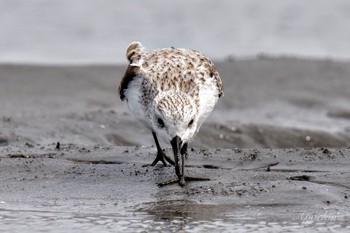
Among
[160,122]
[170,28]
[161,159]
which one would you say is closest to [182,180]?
[160,122]

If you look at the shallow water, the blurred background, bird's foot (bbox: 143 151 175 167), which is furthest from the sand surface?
the blurred background

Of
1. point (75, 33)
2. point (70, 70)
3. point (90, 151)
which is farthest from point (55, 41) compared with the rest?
point (90, 151)

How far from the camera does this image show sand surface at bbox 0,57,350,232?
21.8 ft

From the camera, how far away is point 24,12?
18.5 m

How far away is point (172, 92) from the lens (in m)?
7.59

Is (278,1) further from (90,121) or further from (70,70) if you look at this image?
(90,121)

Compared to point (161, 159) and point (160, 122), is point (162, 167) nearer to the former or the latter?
point (161, 159)

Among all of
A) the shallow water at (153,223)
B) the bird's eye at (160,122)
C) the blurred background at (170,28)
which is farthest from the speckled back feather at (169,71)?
the blurred background at (170,28)

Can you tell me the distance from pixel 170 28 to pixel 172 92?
33.5 feet

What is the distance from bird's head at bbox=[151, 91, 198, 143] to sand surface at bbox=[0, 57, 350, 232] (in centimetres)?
46

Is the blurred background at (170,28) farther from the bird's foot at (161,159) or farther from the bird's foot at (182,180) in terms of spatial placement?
the bird's foot at (182,180)

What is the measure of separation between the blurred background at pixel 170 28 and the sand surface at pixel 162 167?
3.32 metres

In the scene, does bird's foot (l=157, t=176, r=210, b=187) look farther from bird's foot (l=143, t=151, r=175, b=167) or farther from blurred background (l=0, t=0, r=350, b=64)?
blurred background (l=0, t=0, r=350, b=64)

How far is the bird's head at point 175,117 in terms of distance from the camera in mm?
7094
